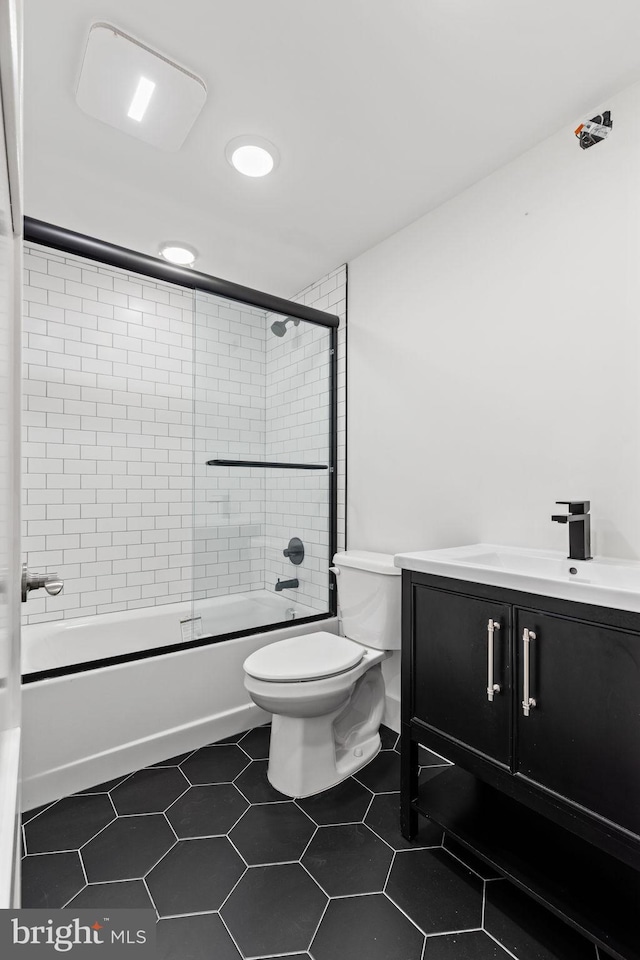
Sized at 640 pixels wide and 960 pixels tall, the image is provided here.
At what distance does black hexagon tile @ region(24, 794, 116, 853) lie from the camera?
1552 mm

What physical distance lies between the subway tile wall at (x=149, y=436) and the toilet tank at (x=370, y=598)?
41cm

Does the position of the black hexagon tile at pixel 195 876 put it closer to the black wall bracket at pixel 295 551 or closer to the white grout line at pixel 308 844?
the white grout line at pixel 308 844

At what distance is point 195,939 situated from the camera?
122 cm

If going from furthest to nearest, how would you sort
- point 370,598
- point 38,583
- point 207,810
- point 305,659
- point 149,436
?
1. point 149,436
2. point 370,598
3. point 305,659
4. point 207,810
5. point 38,583

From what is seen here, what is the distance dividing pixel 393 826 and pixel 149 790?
934 millimetres

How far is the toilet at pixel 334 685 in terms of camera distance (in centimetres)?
178

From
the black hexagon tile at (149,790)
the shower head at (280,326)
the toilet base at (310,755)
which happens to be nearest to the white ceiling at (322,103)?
the shower head at (280,326)

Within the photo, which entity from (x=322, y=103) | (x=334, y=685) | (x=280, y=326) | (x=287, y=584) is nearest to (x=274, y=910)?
(x=334, y=685)

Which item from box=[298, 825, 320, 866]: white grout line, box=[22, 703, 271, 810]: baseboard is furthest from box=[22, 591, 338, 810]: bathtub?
box=[298, 825, 320, 866]: white grout line

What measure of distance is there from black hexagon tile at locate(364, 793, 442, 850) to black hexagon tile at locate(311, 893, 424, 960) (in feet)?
0.77

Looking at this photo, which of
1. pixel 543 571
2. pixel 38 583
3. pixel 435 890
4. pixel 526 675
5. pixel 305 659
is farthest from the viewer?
pixel 305 659

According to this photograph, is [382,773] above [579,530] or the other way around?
the other way around

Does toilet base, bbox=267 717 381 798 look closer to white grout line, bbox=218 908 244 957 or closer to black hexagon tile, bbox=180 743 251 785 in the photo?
black hexagon tile, bbox=180 743 251 785

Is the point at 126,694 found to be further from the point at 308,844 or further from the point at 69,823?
the point at 308,844
